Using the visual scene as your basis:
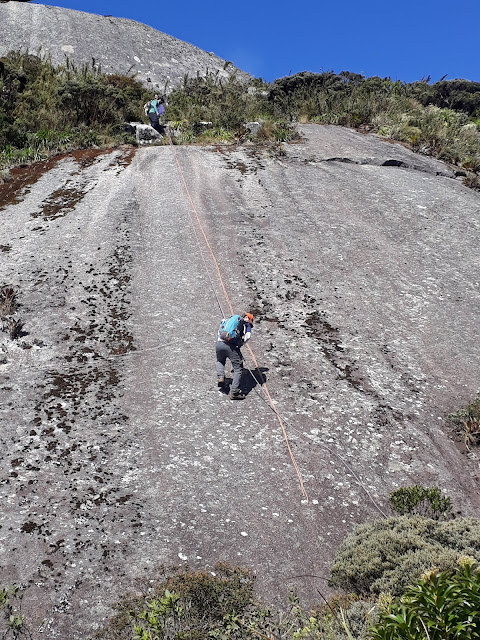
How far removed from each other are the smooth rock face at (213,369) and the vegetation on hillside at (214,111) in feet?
10.4

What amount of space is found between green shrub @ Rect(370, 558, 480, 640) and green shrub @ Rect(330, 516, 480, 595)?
85.0 inches

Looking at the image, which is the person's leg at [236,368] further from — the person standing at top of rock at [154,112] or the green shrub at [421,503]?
the person standing at top of rock at [154,112]

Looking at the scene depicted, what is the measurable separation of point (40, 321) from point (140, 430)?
420 cm

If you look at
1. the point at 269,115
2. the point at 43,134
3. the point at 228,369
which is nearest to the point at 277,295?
the point at 228,369

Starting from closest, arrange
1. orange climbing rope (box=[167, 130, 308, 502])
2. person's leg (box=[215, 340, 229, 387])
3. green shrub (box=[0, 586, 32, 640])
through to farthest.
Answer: green shrub (box=[0, 586, 32, 640]) < orange climbing rope (box=[167, 130, 308, 502]) < person's leg (box=[215, 340, 229, 387])

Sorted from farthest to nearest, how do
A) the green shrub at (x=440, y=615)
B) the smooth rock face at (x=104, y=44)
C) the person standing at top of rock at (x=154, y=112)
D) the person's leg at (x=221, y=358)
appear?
the smooth rock face at (x=104, y=44), the person standing at top of rock at (x=154, y=112), the person's leg at (x=221, y=358), the green shrub at (x=440, y=615)

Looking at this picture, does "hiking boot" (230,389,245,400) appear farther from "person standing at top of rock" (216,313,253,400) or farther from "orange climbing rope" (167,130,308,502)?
"orange climbing rope" (167,130,308,502)

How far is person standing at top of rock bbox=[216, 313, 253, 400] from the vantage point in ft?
32.1

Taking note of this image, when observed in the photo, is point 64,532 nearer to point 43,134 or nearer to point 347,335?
point 347,335

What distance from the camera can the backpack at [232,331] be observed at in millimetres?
9859

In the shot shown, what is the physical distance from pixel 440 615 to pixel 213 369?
739 centimetres

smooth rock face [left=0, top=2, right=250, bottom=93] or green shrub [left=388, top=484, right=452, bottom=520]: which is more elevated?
smooth rock face [left=0, top=2, right=250, bottom=93]

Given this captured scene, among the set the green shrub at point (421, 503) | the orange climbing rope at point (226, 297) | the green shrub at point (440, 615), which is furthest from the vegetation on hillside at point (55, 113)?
the green shrub at point (440, 615)

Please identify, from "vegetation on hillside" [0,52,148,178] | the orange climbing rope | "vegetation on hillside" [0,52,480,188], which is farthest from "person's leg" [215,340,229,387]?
"vegetation on hillside" [0,52,480,188]
